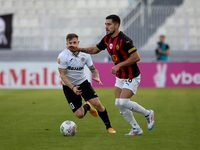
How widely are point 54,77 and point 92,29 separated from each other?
197 inches

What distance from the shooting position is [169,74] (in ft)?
52.4

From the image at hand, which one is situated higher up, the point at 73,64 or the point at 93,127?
the point at 73,64

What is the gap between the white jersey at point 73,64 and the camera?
655 centimetres

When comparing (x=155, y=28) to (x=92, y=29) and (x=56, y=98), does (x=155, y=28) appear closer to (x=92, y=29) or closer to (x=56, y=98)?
(x=92, y=29)

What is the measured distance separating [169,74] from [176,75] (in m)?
0.31

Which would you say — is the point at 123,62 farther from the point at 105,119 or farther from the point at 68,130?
the point at 68,130

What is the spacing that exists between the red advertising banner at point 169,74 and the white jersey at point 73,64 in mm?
9171

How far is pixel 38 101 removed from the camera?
11.8 m

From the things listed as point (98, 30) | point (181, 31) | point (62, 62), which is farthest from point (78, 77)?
point (181, 31)

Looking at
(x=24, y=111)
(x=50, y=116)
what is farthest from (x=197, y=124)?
(x=24, y=111)

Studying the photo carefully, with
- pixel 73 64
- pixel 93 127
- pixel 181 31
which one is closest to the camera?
pixel 73 64

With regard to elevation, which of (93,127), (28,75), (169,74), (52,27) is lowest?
(28,75)

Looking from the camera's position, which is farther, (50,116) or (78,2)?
(78,2)

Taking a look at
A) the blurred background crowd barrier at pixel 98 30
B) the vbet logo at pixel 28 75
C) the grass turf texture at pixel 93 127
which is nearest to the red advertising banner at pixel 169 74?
the vbet logo at pixel 28 75
